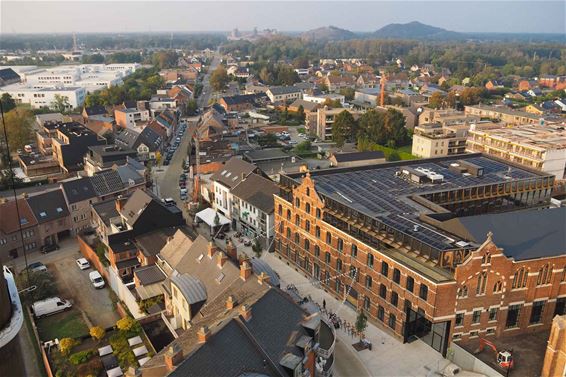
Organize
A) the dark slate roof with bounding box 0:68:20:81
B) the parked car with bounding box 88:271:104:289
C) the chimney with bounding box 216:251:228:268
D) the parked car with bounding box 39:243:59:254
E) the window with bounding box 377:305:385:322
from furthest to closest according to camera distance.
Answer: the dark slate roof with bounding box 0:68:20:81 < the parked car with bounding box 39:243:59:254 < the parked car with bounding box 88:271:104:289 < the window with bounding box 377:305:385:322 < the chimney with bounding box 216:251:228:268

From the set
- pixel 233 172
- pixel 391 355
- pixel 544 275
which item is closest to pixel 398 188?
pixel 544 275

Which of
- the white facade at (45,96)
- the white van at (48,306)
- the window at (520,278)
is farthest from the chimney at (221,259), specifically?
the white facade at (45,96)

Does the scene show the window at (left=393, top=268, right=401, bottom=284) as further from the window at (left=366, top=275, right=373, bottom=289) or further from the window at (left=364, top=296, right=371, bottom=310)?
the window at (left=364, top=296, right=371, bottom=310)

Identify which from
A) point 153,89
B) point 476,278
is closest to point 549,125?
point 476,278

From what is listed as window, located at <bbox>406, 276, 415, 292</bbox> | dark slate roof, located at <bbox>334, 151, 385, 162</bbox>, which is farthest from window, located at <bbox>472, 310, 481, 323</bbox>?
dark slate roof, located at <bbox>334, 151, 385, 162</bbox>

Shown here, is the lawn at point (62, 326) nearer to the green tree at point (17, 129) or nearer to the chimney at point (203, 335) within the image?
the chimney at point (203, 335)

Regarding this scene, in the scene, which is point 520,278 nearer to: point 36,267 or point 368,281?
point 368,281
